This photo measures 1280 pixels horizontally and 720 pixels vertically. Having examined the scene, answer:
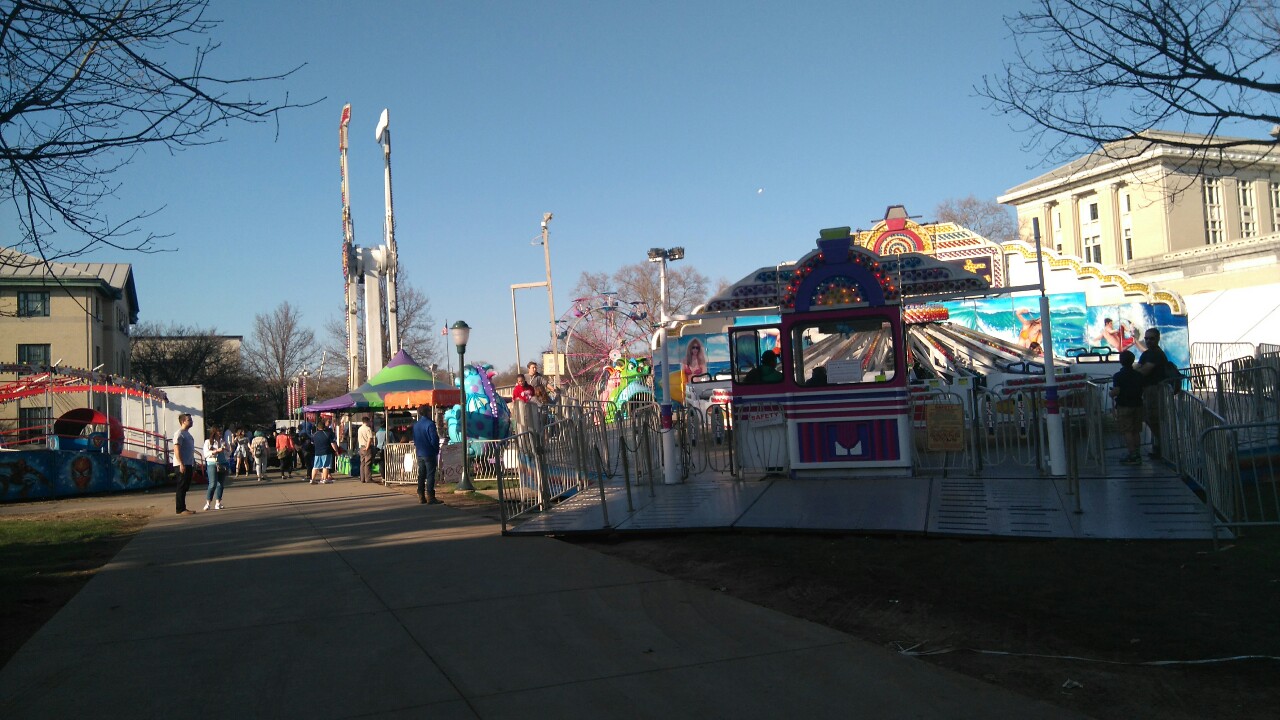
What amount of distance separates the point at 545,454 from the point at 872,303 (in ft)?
15.4

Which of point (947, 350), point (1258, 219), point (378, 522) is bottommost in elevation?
point (378, 522)

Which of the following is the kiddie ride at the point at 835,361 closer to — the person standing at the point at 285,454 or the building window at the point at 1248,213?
the person standing at the point at 285,454

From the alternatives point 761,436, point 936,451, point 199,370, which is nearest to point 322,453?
point 761,436

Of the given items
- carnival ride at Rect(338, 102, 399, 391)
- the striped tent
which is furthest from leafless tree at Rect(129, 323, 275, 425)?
the striped tent

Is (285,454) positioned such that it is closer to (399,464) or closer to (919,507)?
(399,464)

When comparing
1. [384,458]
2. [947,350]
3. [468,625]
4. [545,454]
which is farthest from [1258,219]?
[468,625]

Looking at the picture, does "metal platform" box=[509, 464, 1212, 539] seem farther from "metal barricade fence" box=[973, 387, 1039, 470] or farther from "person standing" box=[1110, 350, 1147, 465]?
"person standing" box=[1110, 350, 1147, 465]

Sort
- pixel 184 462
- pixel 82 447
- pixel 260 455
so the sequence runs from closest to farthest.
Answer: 1. pixel 184 462
2. pixel 82 447
3. pixel 260 455

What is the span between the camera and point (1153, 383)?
12.1 m

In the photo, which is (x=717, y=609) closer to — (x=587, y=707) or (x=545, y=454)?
(x=587, y=707)

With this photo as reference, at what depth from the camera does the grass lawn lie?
285 inches

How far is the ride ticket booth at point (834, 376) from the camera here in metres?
11.6

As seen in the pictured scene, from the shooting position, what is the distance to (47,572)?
9531 millimetres

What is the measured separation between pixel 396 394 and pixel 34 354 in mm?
32381
